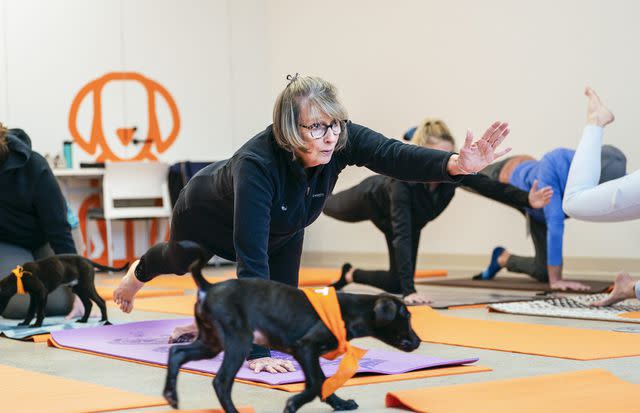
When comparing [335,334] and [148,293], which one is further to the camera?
[148,293]

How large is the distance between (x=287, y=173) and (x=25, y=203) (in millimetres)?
1997

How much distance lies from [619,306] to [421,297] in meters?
0.95

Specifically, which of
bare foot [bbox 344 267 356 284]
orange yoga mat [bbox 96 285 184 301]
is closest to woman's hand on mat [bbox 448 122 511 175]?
bare foot [bbox 344 267 356 284]

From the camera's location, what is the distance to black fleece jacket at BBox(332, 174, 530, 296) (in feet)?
14.8

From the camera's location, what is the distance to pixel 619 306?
405 cm

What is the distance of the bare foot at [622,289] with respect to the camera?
12.7 ft

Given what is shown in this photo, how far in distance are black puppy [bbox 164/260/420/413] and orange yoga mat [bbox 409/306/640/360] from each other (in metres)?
1.02

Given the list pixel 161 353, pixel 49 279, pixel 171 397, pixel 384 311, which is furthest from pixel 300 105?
pixel 49 279

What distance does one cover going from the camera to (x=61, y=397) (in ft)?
7.13

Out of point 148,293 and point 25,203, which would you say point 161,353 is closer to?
point 25,203

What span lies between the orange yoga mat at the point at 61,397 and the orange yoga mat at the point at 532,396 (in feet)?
2.07

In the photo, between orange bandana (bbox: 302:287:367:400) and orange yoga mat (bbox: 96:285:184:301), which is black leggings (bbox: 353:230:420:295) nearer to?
orange yoga mat (bbox: 96:285:184:301)

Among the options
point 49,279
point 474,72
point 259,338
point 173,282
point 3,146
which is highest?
point 474,72

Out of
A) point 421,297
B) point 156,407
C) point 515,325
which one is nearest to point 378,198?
point 421,297
